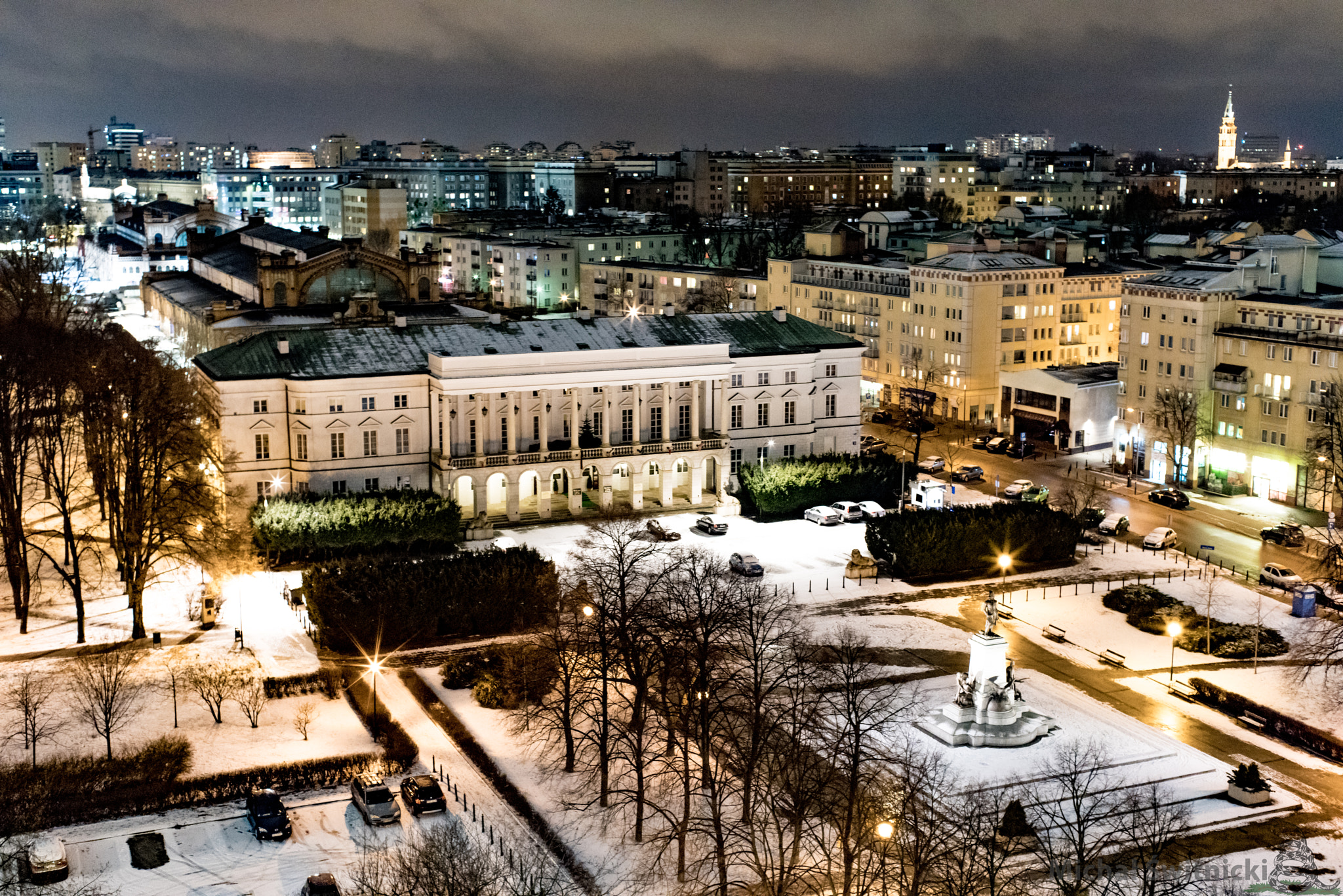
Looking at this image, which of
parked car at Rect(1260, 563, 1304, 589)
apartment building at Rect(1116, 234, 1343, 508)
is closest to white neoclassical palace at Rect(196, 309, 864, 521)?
apartment building at Rect(1116, 234, 1343, 508)

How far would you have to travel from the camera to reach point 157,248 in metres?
179

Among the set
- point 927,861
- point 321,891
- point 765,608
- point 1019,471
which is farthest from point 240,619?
point 1019,471

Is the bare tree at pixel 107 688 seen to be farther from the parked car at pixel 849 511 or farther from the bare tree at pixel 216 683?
the parked car at pixel 849 511

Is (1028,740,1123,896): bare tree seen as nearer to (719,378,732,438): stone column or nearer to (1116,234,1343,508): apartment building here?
(719,378,732,438): stone column

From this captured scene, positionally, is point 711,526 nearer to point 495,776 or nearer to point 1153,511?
point 1153,511

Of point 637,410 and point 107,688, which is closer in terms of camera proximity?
point 107,688

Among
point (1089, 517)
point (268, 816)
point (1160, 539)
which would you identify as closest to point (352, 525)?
point (268, 816)

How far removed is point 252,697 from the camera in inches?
2147

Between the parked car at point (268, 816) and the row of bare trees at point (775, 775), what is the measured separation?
8901 millimetres

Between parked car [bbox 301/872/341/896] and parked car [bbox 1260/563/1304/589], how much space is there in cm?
4735

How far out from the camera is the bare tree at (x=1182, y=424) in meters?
87.7

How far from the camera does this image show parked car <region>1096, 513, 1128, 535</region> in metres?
79.0

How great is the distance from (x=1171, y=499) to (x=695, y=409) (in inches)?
1069

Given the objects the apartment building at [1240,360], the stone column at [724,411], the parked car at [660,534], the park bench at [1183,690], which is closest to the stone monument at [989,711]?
the park bench at [1183,690]
